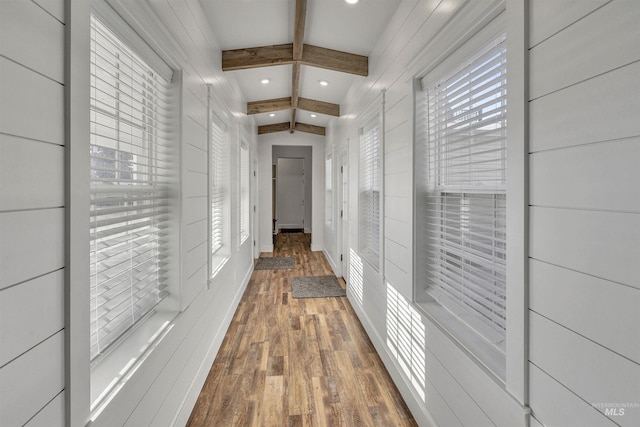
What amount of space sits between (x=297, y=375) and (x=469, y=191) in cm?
173

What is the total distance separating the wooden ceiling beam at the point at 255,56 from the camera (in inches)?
111

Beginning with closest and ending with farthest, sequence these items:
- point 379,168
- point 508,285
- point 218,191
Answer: point 508,285 → point 379,168 → point 218,191

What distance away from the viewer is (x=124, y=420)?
1.17 m

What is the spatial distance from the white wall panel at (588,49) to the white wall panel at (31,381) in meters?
1.45

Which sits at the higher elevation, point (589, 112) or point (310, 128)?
point (310, 128)

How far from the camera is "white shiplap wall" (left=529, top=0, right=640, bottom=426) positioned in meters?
0.71

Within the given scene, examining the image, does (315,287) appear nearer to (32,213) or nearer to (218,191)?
(218,191)

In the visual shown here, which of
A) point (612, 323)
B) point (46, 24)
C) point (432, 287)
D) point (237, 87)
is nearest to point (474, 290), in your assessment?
point (432, 287)

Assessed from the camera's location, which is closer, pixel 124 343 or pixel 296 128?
pixel 124 343

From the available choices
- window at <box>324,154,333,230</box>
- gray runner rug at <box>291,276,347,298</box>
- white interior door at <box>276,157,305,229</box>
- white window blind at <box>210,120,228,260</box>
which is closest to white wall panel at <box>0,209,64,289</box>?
white window blind at <box>210,120,228,260</box>

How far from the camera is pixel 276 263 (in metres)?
5.88

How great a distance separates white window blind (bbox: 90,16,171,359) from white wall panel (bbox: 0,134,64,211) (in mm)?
248

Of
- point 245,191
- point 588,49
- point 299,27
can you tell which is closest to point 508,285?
point 588,49

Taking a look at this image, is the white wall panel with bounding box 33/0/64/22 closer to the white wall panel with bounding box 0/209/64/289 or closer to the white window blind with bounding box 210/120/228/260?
the white wall panel with bounding box 0/209/64/289
